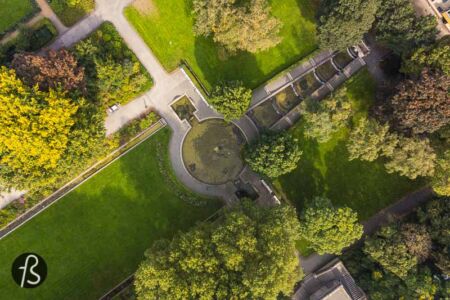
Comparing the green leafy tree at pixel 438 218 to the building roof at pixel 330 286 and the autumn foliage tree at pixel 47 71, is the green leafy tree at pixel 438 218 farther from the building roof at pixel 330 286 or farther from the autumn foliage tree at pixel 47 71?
the autumn foliage tree at pixel 47 71

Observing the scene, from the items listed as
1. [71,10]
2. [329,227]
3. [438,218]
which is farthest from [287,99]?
[71,10]

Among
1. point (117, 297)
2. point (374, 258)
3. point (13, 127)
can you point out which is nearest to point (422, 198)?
point (374, 258)

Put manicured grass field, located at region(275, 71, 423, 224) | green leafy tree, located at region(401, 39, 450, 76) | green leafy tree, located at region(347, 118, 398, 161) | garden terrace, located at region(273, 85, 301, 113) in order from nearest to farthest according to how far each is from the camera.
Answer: green leafy tree, located at region(401, 39, 450, 76) → green leafy tree, located at region(347, 118, 398, 161) → manicured grass field, located at region(275, 71, 423, 224) → garden terrace, located at region(273, 85, 301, 113)

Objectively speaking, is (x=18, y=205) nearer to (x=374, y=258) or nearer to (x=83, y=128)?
(x=83, y=128)

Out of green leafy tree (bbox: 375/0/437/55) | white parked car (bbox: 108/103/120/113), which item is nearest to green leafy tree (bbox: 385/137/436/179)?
green leafy tree (bbox: 375/0/437/55)

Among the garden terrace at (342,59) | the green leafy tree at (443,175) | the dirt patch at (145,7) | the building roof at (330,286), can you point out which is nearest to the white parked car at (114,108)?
the dirt patch at (145,7)

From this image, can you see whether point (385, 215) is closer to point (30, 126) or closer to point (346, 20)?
point (346, 20)

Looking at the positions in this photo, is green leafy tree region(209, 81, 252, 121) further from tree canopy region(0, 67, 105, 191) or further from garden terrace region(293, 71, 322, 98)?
tree canopy region(0, 67, 105, 191)
